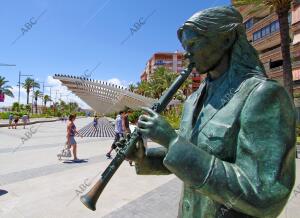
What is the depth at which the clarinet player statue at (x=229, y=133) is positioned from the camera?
120 cm

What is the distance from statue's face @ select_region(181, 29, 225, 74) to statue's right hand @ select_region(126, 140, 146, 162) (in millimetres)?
484

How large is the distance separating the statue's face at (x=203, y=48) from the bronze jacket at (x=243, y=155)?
0.18 meters

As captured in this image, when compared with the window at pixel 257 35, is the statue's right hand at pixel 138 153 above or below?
below

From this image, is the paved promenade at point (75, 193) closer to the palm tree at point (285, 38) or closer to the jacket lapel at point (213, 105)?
the jacket lapel at point (213, 105)

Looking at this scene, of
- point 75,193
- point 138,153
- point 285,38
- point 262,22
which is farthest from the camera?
point 262,22

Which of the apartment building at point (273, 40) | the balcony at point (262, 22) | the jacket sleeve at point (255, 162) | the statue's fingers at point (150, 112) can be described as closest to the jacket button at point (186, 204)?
the jacket sleeve at point (255, 162)

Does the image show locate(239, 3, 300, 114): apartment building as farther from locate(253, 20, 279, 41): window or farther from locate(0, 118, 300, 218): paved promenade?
locate(0, 118, 300, 218): paved promenade

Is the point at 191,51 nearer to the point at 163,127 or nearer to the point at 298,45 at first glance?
the point at 163,127

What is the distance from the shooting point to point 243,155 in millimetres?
1252

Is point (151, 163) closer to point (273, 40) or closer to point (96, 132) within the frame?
point (96, 132)

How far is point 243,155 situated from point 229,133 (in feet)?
0.38

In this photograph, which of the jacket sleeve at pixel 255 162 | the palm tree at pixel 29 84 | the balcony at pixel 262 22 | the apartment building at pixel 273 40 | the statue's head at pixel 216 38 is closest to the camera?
the jacket sleeve at pixel 255 162

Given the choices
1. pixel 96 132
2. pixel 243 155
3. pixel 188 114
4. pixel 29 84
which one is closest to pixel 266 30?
pixel 96 132

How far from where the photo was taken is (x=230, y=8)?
58.6 inches
